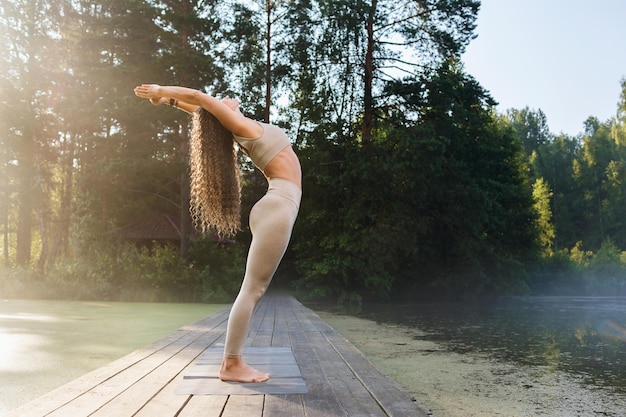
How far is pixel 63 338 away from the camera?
5.95 m

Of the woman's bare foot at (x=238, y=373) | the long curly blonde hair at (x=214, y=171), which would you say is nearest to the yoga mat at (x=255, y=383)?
the woman's bare foot at (x=238, y=373)

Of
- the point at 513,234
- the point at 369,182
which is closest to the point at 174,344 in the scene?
the point at 369,182

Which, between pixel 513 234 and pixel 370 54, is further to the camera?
pixel 513 234

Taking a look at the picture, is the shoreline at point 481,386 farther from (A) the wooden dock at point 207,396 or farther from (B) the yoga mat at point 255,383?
(B) the yoga mat at point 255,383

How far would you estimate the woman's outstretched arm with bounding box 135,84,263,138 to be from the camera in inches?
103

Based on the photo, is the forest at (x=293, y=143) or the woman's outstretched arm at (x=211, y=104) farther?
the forest at (x=293, y=143)

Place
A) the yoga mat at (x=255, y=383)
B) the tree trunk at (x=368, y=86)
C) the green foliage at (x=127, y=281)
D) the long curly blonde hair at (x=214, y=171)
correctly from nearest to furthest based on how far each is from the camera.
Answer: the yoga mat at (x=255, y=383) → the long curly blonde hair at (x=214, y=171) → the green foliage at (x=127, y=281) → the tree trunk at (x=368, y=86)

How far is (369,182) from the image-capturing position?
14070mm

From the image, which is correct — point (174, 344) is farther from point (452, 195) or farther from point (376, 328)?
point (452, 195)

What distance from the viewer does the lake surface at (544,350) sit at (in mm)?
3902

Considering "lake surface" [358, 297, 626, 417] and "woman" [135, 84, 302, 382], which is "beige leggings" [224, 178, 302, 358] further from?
"lake surface" [358, 297, 626, 417]

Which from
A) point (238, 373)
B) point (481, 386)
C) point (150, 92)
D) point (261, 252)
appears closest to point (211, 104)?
point (150, 92)

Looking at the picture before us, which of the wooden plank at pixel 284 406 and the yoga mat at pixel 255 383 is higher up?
the wooden plank at pixel 284 406

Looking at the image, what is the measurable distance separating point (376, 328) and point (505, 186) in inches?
432
